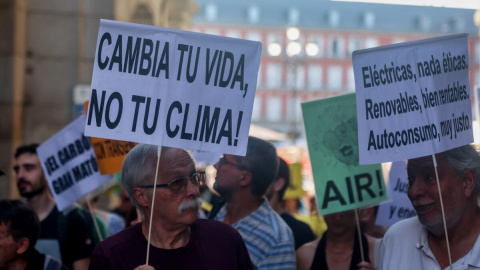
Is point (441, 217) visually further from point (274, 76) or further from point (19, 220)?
point (274, 76)

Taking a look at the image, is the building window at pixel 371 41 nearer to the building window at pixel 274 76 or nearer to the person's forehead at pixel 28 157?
the building window at pixel 274 76

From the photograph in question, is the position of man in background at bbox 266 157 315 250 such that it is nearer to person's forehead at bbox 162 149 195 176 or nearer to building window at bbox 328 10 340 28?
person's forehead at bbox 162 149 195 176

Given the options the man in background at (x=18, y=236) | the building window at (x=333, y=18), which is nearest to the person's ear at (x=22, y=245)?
the man in background at (x=18, y=236)

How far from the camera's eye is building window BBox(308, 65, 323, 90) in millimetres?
99125

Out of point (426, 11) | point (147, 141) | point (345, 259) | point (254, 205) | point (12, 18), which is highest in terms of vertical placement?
point (426, 11)

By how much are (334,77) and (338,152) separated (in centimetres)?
9512

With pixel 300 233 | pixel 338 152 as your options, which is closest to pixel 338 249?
pixel 338 152

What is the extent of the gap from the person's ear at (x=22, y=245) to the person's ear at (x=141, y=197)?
3.84 ft

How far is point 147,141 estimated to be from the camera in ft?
12.8

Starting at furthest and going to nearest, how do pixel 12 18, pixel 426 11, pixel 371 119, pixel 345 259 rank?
pixel 426 11 → pixel 12 18 → pixel 345 259 → pixel 371 119

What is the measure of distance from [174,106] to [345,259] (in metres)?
1.89

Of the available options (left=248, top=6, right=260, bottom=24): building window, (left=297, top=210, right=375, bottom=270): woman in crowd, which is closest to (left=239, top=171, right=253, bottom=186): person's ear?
(left=297, top=210, right=375, bottom=270): woman in crowd

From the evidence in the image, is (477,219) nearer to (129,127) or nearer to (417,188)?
(417,188)

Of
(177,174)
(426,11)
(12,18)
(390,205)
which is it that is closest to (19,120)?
(12,18)
